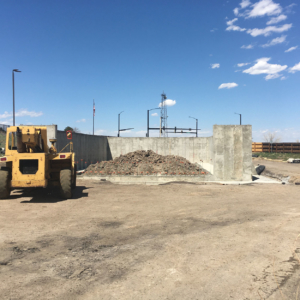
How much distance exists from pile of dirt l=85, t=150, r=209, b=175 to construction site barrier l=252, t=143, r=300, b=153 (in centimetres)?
4847

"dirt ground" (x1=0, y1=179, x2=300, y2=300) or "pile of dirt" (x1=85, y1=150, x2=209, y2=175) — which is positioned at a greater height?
"pile of dirt" (x1=85, y1=150, x2=209, y2=175)

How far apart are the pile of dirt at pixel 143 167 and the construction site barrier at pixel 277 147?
159ft

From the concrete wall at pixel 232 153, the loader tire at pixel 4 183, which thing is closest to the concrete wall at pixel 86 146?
the loader tire at pixel 4 183

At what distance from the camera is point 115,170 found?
21781 millimetres

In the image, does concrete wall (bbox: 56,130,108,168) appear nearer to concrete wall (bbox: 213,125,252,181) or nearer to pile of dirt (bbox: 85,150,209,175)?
pile of dirt (bbox: 85,150,209,175)

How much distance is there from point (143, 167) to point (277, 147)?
179 ft

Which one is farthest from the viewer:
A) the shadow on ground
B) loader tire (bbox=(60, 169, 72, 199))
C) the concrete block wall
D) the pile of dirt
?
the concrete block wall

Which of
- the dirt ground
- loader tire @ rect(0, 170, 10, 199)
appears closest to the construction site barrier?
the dirt ground

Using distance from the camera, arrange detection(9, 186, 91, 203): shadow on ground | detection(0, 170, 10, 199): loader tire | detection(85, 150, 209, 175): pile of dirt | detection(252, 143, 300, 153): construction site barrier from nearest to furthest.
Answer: detection(0, 170, 10, 199): loader tire, detection(9, 186, 91, 203): shadow on ground, detection(85, 150, 209, 175): pile of dirt, detection(252, 143, 300, 153): construction site barrier

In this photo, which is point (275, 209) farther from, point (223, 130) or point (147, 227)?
point (223, 130)

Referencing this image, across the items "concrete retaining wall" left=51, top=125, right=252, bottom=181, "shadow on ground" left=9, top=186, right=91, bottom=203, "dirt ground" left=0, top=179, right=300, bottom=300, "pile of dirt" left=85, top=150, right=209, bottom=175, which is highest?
"concrete retaining wall" left=51, top=125, right=252, bottom=181

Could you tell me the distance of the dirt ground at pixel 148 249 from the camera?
450 cm

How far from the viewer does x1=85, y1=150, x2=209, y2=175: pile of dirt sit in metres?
20.9

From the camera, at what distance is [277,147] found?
213 ft
